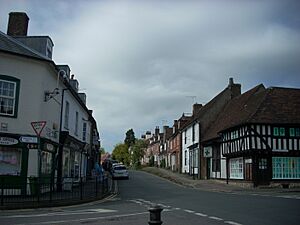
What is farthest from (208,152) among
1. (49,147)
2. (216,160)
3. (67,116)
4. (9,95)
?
(9,95)

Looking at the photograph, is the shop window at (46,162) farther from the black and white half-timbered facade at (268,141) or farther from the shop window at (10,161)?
the black and white half-timbered facade at (268,141)

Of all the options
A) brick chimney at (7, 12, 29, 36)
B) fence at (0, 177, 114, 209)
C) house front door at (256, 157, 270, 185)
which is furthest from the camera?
house front door at (256, 157, 270, 185)

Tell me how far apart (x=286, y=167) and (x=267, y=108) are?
5.08 meters

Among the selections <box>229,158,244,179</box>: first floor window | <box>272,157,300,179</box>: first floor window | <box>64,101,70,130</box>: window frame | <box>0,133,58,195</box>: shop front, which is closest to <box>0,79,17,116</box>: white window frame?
<box>0,133,58,195</box>: shop front

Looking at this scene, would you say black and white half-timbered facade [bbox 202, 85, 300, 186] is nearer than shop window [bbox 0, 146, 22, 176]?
No

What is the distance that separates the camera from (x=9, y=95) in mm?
19188

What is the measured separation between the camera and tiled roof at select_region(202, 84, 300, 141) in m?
31.5

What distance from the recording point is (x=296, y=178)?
31656mm

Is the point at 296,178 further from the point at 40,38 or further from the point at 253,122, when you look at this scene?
the point at 40,38

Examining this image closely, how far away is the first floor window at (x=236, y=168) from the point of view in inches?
1283

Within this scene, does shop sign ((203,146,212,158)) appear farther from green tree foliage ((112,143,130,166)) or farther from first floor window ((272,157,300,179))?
green tree foliage ((112,143,130,166))

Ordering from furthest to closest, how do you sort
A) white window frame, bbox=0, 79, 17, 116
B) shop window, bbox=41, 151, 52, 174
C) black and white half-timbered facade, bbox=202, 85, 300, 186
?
black and white half-timbered facade, bbox=202, 85, 300, 186 < shop window, bbox=41, 151, 52, 174 < white window frame, bbox=0, 79, 17, 116

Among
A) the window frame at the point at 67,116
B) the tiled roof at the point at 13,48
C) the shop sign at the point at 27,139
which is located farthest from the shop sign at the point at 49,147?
the tiled roof at the point at 13,48

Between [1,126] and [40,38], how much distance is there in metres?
7.55
